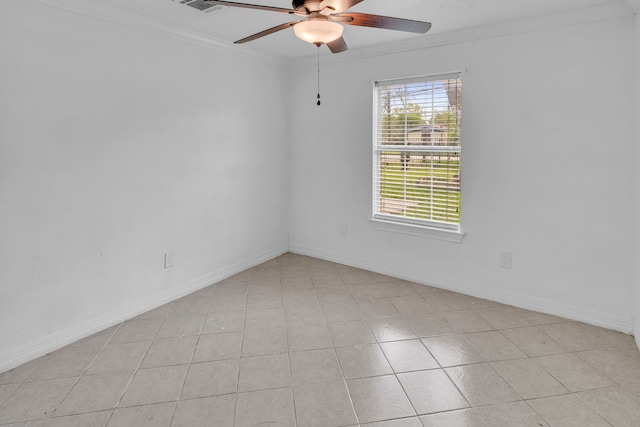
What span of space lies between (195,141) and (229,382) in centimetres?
211

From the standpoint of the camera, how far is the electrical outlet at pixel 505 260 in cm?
307

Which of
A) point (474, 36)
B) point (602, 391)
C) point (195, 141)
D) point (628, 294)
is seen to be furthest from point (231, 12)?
point (628, 294)

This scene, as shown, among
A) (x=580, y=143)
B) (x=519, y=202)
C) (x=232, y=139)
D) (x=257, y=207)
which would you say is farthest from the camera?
(x=257, y=207)

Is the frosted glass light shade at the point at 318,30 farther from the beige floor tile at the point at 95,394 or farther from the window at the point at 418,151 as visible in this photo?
the beige floor tile at the point at 95,394

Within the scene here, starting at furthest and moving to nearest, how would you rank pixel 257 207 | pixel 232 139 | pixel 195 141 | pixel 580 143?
1. pixel 257 207
2. pixel 232 139
3. pixel 195 141
4. pixel 580 143

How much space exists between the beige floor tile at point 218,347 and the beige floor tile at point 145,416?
43 centimetres

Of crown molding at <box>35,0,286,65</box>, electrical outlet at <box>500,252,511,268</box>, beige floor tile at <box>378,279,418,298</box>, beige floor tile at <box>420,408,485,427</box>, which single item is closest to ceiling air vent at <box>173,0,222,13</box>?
crown molding at <box>35,0,286,65</box>

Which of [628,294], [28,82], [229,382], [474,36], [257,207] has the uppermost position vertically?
[474,36]

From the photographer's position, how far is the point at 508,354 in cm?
234

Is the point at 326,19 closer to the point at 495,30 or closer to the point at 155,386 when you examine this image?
the point at 495,30

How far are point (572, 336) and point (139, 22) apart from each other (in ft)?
12.7

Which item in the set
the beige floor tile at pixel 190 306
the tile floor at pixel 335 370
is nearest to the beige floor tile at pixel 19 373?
the tile floor at pixel 335 370

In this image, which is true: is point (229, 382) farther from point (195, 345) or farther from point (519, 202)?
point (519, 202)

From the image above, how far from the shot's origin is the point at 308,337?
2.57m
